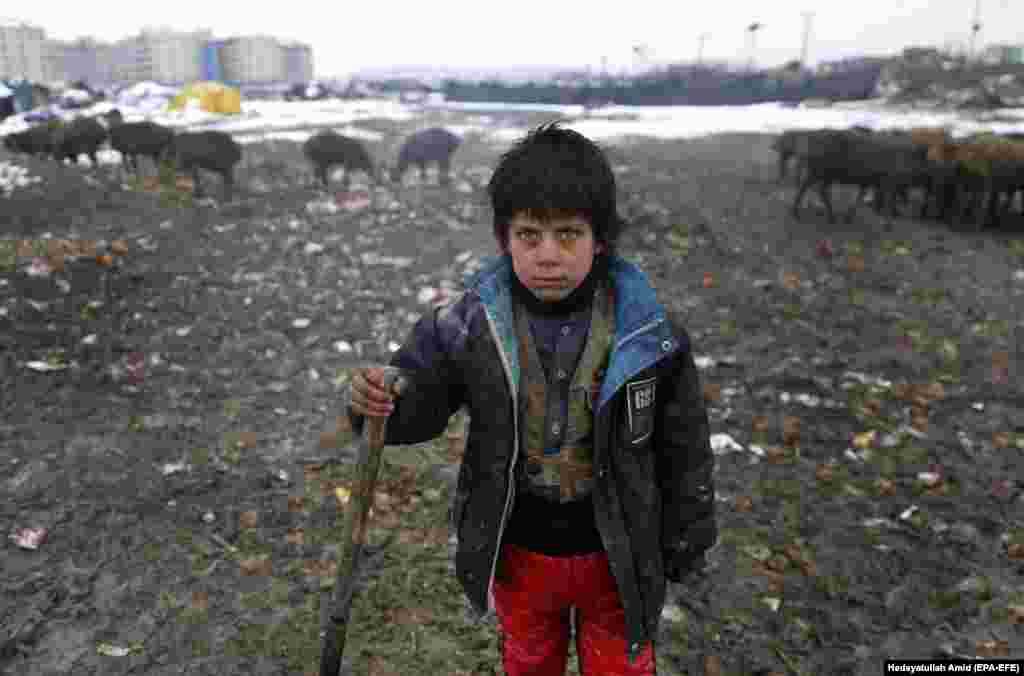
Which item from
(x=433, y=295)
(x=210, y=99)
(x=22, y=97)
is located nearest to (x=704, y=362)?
(x=433, y=295)

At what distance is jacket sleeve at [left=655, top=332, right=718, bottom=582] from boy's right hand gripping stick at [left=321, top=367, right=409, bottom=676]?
61cm

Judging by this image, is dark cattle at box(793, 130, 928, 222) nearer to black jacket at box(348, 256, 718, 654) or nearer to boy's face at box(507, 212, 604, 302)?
black jacket at box(348, 256, 718, 654)

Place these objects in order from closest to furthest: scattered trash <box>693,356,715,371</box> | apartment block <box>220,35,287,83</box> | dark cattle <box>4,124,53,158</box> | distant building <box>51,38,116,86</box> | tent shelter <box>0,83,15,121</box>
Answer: scattered trash <box>693,356,715,371</box> → dark cattle <box>4,124,53,158</box> → tent shelter <box>0,83,15,121</box> → apartment block <box>220,35,287,83</box> → distant building <box>51,38,116,86</box>

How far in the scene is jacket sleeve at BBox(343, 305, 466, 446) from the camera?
5.41 ft

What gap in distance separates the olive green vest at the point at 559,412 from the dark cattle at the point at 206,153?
10.5 m

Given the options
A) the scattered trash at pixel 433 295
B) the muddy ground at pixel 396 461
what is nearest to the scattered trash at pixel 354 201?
the muddy ground at pixel 396 461

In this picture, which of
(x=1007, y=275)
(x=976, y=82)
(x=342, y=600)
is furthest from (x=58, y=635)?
(x=976, y=82)

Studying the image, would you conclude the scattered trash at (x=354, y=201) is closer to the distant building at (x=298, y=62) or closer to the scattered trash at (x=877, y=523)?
the scattered trash at (x=877, y=523)

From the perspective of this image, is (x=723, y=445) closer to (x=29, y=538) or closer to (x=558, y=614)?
(x=558, y=614)

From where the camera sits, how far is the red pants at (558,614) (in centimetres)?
172

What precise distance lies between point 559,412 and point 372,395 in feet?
1.40

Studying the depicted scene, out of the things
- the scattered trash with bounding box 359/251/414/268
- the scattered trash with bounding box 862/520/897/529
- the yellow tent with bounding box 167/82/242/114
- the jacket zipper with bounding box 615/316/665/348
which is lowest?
the scattered trash with bounding box 862/520/897/529

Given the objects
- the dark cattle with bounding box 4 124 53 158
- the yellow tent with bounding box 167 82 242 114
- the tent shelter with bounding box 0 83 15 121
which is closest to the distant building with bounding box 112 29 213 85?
the yellow tent with bounding box 167 82 242 114

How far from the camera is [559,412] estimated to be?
1637 millimetres
